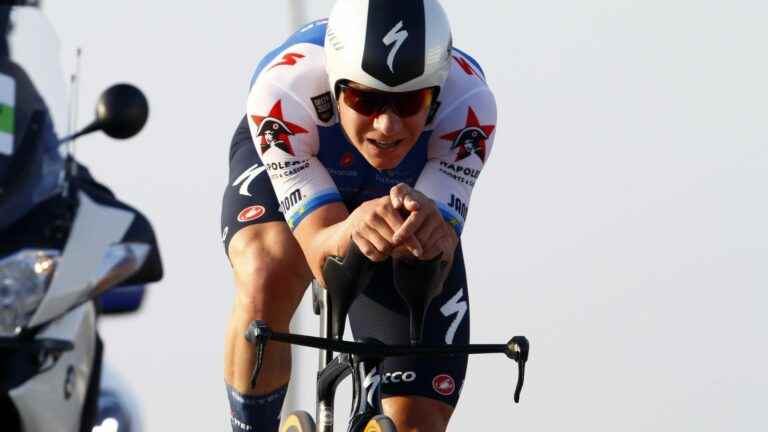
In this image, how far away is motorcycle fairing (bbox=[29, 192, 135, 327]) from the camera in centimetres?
455

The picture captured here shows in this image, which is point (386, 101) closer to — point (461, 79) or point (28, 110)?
point (461, 79)

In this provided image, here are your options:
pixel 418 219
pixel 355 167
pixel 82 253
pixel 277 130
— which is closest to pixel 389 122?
pixel 277 130

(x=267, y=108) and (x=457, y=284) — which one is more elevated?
(x=267, y=108)

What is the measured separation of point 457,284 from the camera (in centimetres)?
649

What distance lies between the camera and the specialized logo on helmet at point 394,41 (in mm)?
5707

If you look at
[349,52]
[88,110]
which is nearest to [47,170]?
[349,52]

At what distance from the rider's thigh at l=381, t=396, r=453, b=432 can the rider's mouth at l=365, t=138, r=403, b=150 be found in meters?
0.88

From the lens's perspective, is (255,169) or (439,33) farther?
(255,169)

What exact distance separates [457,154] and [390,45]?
66 centimetres

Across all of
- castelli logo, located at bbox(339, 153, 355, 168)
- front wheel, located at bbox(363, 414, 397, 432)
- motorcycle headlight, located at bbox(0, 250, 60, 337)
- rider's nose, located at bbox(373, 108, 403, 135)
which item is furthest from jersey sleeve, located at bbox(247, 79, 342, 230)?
motorcycle headlight, located at bbox(0, 250, 60, 337)

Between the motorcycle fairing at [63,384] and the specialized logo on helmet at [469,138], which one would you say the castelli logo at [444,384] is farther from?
the motorcycle fairing at [63,384]

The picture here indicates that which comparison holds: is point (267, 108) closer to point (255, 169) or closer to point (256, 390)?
point (255, 169)

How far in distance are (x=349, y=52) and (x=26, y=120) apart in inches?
50.9

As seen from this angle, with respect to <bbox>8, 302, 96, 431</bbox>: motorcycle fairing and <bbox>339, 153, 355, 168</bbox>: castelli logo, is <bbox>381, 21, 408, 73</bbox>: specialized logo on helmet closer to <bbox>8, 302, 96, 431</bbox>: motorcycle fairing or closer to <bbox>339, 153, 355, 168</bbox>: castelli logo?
<bbox>339, 153, 355, 168</bbox>: castelli logo
